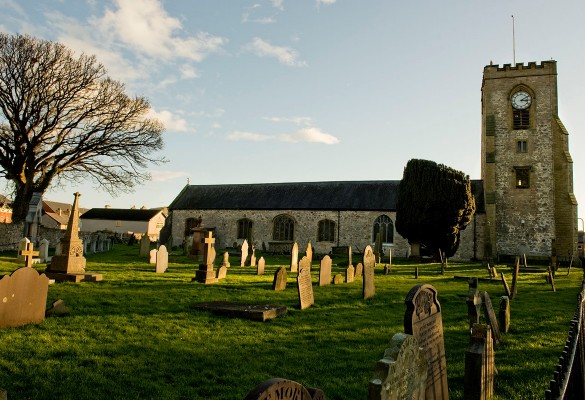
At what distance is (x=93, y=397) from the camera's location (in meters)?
3.69

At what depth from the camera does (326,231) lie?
2866cm

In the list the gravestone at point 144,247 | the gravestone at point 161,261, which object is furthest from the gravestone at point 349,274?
the gravestone at point 144,247

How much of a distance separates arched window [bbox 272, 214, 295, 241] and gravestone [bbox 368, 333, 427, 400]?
2623 centimetres

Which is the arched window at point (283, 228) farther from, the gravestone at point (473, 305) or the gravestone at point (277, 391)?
the gravestone at point (277, 391)

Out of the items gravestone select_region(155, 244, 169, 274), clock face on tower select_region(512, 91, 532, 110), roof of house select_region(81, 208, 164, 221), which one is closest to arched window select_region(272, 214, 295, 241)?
gravestone select_region(155, 244, 169, 274)

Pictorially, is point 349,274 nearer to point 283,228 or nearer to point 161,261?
point 161,261

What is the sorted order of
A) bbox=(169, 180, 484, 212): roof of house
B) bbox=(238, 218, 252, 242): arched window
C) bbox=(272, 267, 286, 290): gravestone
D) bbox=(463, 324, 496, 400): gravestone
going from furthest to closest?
bbox=(238, 218, 252, 242): arched window < bbox=(169, 180, 484, 212): roof of house < bbox=(272, 267, 286, 290): gravestone < bbox=(463, 324, 496, 400): gravestone

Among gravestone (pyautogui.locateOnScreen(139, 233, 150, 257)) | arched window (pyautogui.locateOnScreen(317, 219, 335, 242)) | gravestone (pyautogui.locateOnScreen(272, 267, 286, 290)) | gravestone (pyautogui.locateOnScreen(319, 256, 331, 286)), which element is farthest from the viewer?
arched window (pyautogui.locateOnScreen(317, 219, 335, 242))

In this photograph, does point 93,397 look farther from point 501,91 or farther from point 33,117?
point 501,91

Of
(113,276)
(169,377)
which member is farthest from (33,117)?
(169,377)

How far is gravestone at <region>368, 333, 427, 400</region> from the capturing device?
2.48 metres

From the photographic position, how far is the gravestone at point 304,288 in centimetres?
816

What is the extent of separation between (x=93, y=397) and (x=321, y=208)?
2526cm

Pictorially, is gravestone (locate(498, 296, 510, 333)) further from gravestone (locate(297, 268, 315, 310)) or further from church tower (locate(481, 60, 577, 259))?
church tower (locate(481, 60, 577, 259))
